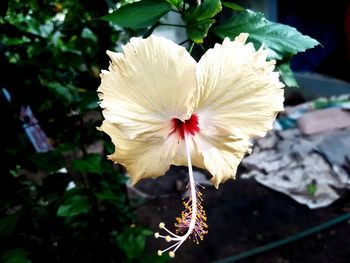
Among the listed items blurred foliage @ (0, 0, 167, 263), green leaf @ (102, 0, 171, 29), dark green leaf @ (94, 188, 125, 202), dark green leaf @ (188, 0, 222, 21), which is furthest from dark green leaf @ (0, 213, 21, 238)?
dark green leaf @ (188, 0, 222, 21)

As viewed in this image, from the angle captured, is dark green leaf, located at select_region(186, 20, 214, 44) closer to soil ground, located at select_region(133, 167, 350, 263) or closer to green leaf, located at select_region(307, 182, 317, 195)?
soil ground, located at select_region(133, 167, 350, 263)

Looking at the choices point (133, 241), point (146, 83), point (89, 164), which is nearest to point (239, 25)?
point (146, 83)

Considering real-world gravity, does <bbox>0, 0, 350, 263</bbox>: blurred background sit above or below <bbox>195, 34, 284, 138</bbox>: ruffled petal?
below

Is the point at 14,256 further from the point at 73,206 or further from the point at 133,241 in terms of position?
the point at 133,241

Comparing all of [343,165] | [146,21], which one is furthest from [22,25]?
[343,165]

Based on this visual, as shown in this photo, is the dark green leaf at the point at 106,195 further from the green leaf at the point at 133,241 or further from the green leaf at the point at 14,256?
the green leaf at the point at 14,256

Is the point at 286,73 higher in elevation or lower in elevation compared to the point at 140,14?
lower

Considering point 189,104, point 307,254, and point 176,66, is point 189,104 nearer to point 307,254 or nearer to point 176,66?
point 176,66
